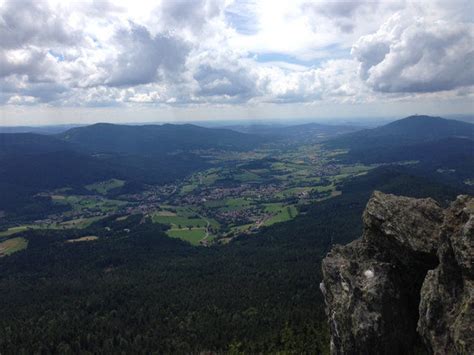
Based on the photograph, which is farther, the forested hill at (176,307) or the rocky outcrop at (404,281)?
the forested hill at (176,307)


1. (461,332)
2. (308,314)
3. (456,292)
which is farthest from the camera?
(308,314)

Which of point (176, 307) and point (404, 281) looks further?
point (176, 307)

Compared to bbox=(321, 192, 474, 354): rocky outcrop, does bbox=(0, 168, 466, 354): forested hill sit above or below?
below

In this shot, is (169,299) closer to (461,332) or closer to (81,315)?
(81,315)

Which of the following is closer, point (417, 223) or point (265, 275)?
point (417, 223)

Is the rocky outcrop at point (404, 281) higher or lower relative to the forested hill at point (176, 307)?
higher

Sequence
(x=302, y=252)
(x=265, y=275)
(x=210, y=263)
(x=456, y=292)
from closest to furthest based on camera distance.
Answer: (x=456, y=292) < (x=265, y=275) < (x=210, y=263) < (x=302, y=252)

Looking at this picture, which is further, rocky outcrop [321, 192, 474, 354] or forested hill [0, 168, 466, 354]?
forested hill [0, 168, 466, 354]

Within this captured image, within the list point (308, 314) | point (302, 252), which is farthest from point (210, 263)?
point (308, 314)
